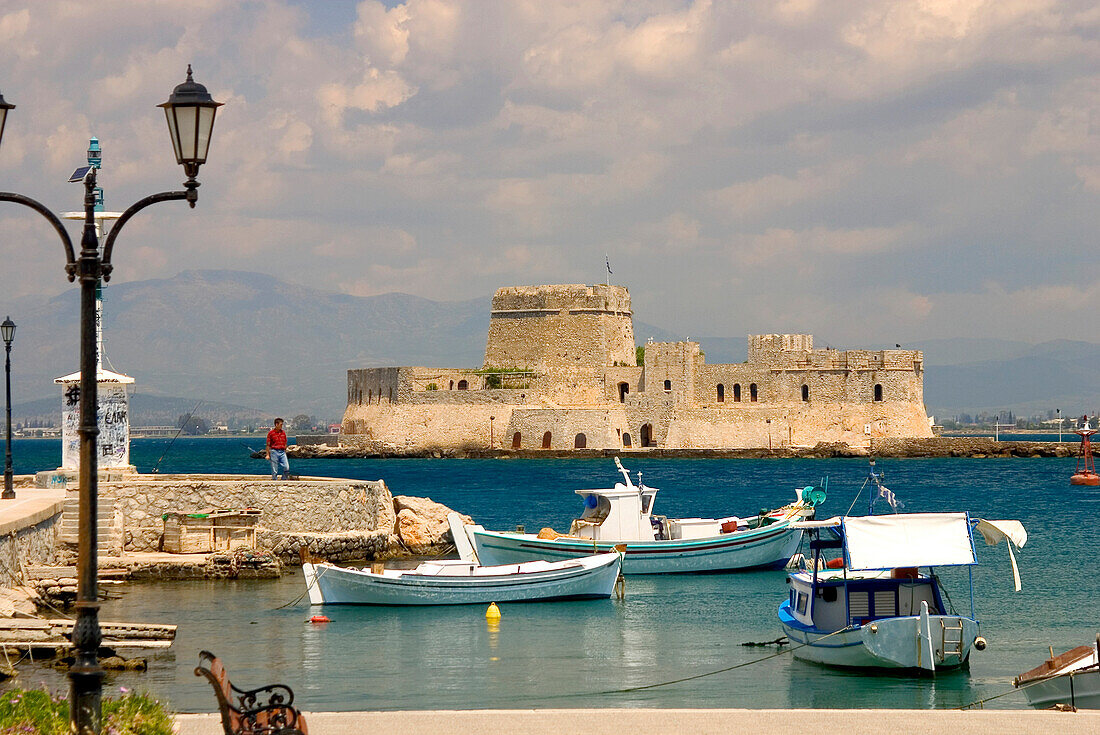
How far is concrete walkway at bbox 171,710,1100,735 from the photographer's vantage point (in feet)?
25.4

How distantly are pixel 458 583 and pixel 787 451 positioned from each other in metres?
46.0

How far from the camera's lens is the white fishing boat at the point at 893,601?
12031 mm

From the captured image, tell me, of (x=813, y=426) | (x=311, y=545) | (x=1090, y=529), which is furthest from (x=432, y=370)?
(x=311, y=545)

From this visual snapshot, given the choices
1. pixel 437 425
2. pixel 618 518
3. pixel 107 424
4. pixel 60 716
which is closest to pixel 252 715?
pixel 60 716

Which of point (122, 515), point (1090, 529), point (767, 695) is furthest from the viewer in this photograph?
point (1090, 529)

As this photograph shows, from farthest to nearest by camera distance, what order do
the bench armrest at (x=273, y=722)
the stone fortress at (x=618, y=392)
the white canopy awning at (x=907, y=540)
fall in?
the stone fortress at (x=618, y=392), the white canopy awning at (x=907, y=540), the bench armrest at (x=273, y=722)

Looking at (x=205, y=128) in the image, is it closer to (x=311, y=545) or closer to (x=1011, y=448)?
(x=311, y=545)

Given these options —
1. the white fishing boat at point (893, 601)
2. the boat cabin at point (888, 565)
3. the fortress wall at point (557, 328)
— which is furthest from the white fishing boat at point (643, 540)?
the fortress wall at point (557, 328)

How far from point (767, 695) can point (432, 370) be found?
56.2 m

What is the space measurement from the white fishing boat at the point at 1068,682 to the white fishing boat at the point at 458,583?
297 inches

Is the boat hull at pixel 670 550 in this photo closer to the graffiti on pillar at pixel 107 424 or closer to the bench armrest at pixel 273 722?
the graffiti on pillar at pixel 107 424

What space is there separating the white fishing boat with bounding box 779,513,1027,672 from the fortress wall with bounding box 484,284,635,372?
5114 centimetres

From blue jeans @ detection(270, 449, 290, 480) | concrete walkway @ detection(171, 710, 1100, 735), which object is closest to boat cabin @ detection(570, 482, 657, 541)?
blue jeans @ detection(270, 449, 290, 480)

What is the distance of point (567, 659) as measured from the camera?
13336 millimetres
